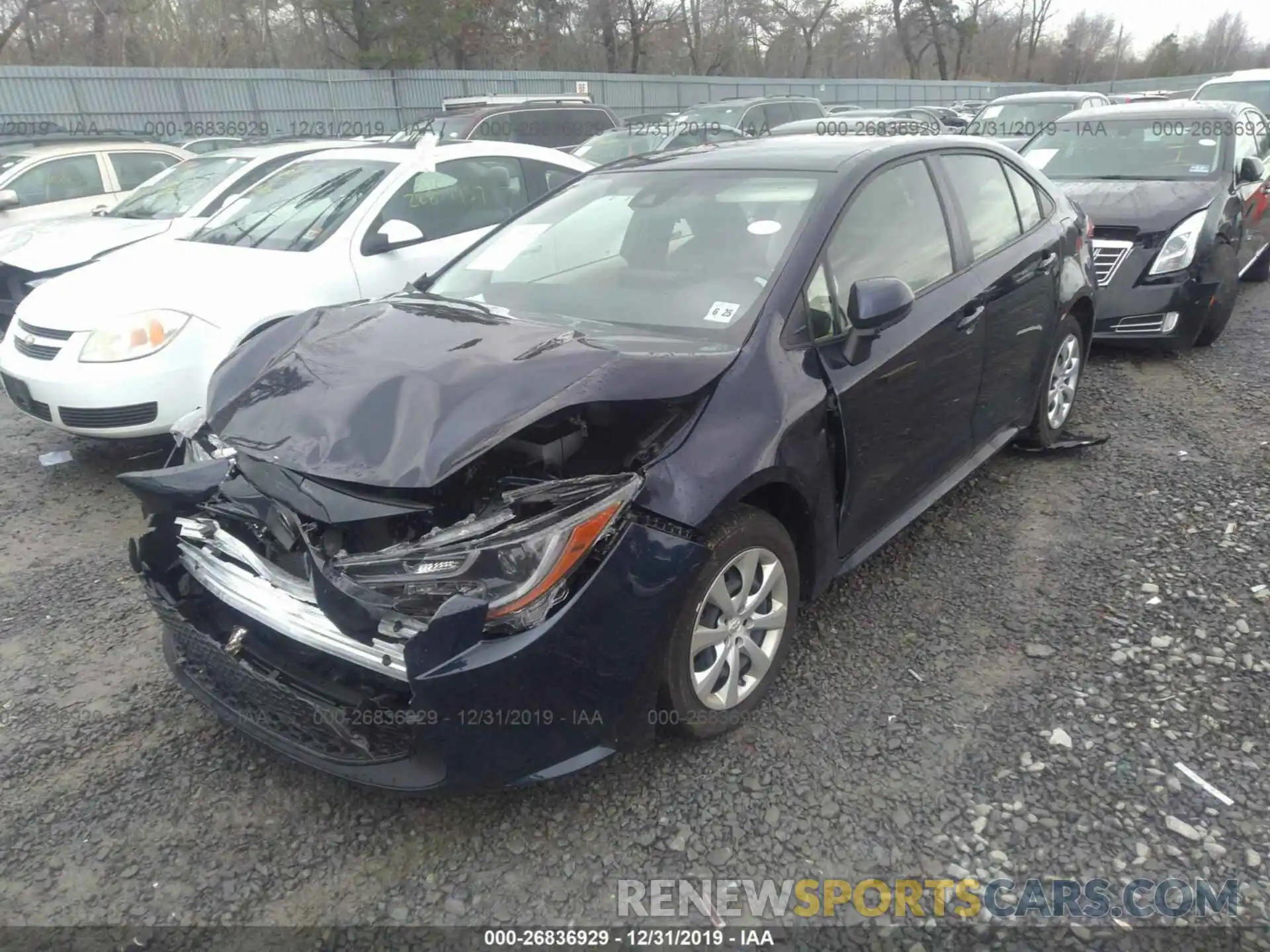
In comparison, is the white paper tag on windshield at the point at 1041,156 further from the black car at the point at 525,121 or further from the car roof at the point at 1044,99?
the black car at the point at 525,121

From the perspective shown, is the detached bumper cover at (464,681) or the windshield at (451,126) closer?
the detached bumper cover at (464,681)

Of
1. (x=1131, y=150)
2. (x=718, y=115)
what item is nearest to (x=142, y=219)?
(x=1131, y=150)

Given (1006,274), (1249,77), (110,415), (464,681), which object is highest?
(1249,77)

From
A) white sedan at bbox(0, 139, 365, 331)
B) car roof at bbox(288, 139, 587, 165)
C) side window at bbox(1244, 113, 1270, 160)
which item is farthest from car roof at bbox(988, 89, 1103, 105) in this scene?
white sedan at bbox(0, 139, 365, 331)

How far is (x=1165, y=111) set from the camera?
7309 mm

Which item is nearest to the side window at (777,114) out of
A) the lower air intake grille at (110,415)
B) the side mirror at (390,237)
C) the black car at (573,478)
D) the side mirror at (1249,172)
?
the side mirror at (1249,172)

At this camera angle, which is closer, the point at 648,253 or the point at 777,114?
the point at 648,253

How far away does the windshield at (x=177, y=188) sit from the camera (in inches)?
300

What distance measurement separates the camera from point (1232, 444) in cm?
466

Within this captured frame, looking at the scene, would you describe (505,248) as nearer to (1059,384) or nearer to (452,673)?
(452,673)

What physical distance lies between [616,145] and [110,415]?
874 cm

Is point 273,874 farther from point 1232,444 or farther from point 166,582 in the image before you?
point 1232,444

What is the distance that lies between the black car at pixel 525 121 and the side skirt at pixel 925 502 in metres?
8.47

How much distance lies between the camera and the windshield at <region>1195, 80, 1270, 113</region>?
11344mm
